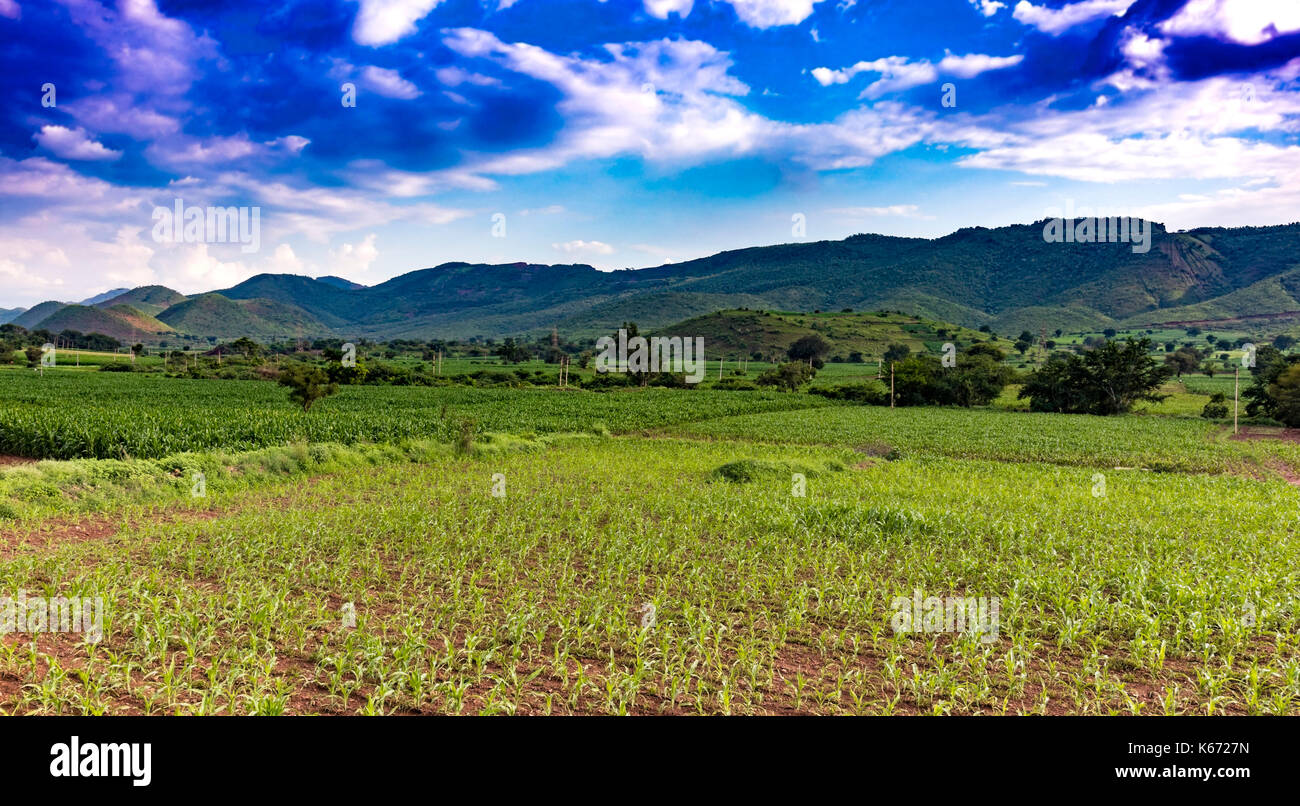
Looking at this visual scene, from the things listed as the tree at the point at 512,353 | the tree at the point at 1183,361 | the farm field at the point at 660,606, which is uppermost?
the tree at the point at 512,353

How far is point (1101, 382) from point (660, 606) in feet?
192

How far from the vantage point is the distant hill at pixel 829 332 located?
129 m

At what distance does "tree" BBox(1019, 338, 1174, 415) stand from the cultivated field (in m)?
32.4

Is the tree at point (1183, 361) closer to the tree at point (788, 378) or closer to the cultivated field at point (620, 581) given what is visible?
the tree at point (788, 378)

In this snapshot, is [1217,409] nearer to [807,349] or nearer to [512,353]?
[807,349]

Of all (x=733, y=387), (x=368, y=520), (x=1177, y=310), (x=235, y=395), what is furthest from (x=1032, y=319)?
(x=368, y=520)

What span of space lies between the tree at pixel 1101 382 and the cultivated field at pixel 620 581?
32415mm

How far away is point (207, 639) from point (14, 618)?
2946mm

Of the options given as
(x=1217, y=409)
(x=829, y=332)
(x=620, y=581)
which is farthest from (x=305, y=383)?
(x=829, y=332)

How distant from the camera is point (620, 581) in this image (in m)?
10.4

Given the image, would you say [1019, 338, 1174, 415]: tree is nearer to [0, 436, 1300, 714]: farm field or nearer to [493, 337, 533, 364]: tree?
[0, 436, 1300, 714]: farm field

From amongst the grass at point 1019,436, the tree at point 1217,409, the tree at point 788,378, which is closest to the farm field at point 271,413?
the grass at point 1019,436
